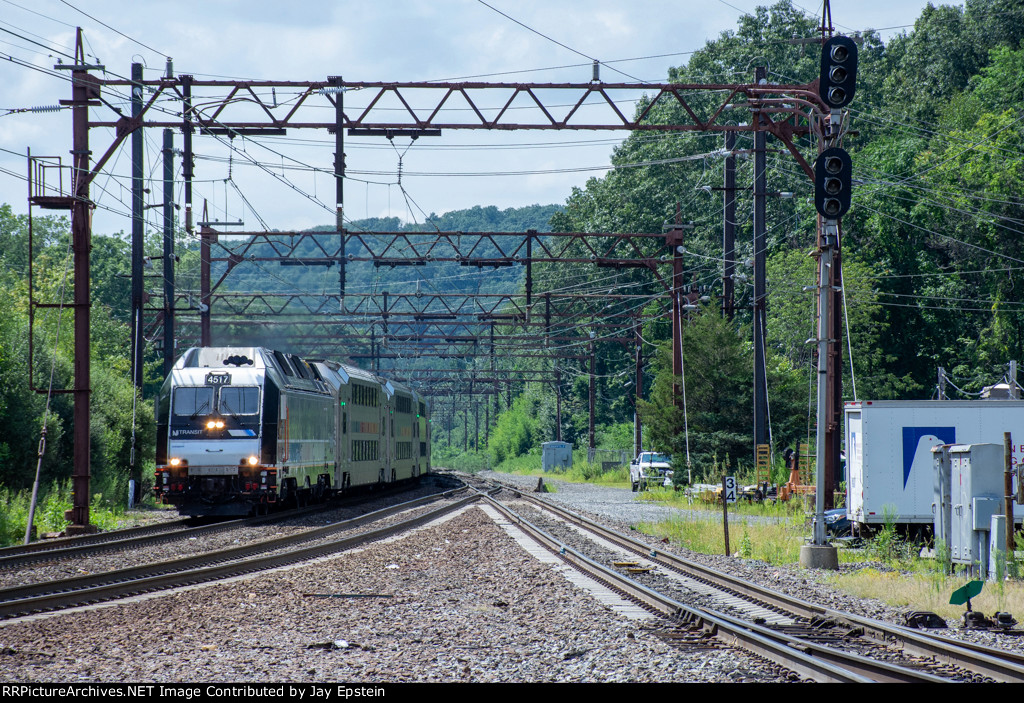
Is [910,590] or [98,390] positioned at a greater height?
[98,390]

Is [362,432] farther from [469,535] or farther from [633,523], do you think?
[469,535]

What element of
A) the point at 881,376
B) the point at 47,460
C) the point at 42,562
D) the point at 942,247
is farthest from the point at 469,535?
the point at 942,247

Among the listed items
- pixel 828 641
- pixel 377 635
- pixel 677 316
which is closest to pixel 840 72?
pixel 828 641

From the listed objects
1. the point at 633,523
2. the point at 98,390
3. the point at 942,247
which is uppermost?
the point at 942,247

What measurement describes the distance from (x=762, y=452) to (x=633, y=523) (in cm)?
792

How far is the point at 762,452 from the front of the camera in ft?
111

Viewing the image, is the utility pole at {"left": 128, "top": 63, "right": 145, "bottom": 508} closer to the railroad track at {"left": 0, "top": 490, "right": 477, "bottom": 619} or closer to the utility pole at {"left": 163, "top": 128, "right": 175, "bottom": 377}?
the utility pole at {"left": 163, "top": 128, "right": 175, "bottom": 377}

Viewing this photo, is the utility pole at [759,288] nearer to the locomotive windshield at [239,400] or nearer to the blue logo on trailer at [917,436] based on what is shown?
the blue logo on trailer at [917,436]

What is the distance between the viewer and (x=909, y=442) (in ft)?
70.4

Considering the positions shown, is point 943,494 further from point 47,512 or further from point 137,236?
point 137,236

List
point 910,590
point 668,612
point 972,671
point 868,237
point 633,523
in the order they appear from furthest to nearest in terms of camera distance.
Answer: point 868,237 → point 633,523 → point 910,590 → point 668,612 → point 972,671

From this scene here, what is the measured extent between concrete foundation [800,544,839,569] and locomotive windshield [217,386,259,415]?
12315 millimetres

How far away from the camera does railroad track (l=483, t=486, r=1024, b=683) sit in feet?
28.5

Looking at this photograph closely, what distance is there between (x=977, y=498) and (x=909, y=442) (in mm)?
6161
